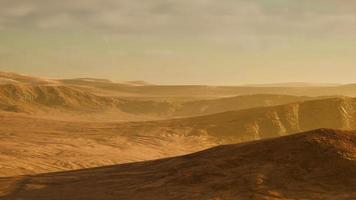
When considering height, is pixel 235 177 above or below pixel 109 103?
above

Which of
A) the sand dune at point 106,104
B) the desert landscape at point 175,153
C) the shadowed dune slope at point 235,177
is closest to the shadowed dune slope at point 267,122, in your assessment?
the desert landscape at point 175,153

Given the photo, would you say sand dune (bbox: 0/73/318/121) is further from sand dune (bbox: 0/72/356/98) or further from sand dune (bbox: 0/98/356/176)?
sand dune (bbox: 0/72/356/98)

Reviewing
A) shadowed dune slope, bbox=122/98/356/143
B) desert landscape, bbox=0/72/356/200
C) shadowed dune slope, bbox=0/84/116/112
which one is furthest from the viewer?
shadowed dune slope, bbox=0/84/116/112

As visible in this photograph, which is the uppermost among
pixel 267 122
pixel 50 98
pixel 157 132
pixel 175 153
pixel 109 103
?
pixel 267 122

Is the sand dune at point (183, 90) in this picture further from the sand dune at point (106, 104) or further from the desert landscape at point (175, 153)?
the desert landscape at point (175, 153)

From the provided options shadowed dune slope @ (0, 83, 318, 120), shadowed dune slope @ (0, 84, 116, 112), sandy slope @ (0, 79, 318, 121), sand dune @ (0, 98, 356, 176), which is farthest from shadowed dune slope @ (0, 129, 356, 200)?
shadowed dune slope @ (0, 83, 318, 120)

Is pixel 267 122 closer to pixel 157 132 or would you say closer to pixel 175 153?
pixel 157 132

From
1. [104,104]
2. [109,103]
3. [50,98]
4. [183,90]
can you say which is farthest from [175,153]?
[183,90]

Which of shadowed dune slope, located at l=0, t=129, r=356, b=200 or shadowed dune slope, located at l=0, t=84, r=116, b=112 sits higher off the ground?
shadowed dune slope, located at l=0, t=129, r=356, b=200
